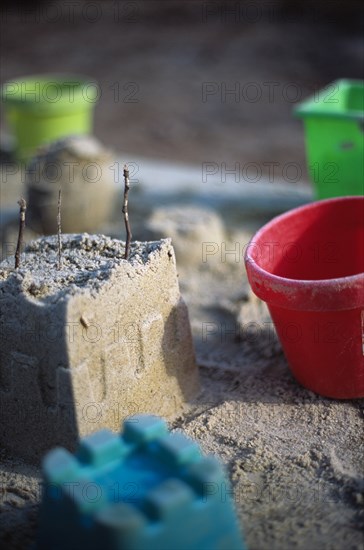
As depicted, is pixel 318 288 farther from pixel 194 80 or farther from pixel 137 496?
pixel 194 80

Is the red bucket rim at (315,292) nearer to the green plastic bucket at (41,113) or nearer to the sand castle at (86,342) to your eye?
the sand castle at (86,342)

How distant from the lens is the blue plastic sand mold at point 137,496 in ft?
6.83

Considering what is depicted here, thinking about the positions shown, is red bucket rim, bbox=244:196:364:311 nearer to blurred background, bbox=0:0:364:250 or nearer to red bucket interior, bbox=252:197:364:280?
red bucket interior, bbox=252:197:364:280

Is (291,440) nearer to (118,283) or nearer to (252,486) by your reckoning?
(252,486)

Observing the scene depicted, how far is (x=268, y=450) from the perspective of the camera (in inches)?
115

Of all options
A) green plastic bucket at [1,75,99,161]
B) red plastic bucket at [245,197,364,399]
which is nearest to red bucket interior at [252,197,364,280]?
red plastic bucket at [245,197,364,399]

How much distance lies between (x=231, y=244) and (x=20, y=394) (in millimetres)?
2252

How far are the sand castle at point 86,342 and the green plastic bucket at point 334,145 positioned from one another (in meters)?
1.69

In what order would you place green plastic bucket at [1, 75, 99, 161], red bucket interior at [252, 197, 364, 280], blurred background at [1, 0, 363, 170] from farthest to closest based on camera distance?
1. blurred background at [1, 0, 363, 170]
2. green plastic bucket at [1, 75, 99, 161]
3. red bucket interior at [252, 197, 364, 280]

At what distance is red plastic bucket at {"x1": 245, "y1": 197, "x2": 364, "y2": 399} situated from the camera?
9.48 feet

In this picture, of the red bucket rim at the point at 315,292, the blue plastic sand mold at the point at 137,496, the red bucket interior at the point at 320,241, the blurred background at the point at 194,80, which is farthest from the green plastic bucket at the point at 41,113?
the blue plastic sand mold at the point at 137,496

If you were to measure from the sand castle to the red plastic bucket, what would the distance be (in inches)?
15.7

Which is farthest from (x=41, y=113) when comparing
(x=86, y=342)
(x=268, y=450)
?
(x=268, y=450)

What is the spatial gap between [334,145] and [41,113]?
2.49 metres
